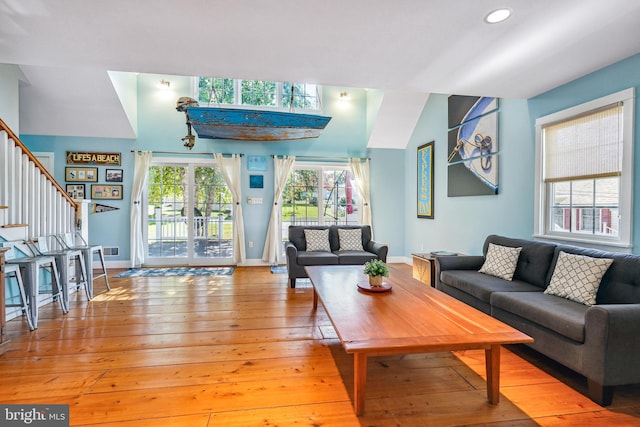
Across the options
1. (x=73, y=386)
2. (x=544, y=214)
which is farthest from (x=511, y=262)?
(x=73, y=386)

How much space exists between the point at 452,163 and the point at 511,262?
7.31 ft

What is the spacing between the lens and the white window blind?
2.77 meters

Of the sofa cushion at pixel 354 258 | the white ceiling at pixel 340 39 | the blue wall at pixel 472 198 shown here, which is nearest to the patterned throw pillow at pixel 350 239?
the sofa cushion at pixel 354 258

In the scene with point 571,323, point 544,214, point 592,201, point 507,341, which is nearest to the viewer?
point 507,341

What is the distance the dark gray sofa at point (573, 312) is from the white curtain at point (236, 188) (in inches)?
153

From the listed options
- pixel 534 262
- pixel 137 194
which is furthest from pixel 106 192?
pixel 534 262

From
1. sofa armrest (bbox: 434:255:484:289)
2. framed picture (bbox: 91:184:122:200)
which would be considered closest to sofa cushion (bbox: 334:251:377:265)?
sofa armrest (bbox: 434:255:484:289)

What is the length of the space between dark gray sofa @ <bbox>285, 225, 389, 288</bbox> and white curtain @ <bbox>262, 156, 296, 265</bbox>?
3.62ft

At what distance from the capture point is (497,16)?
83.0 inches

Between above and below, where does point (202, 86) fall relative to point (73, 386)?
above

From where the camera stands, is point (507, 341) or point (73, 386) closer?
point (507, 341)

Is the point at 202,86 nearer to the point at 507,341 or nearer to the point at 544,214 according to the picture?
the point at 544,214

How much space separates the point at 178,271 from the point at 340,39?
478 cm

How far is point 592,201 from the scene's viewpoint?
3.02m
